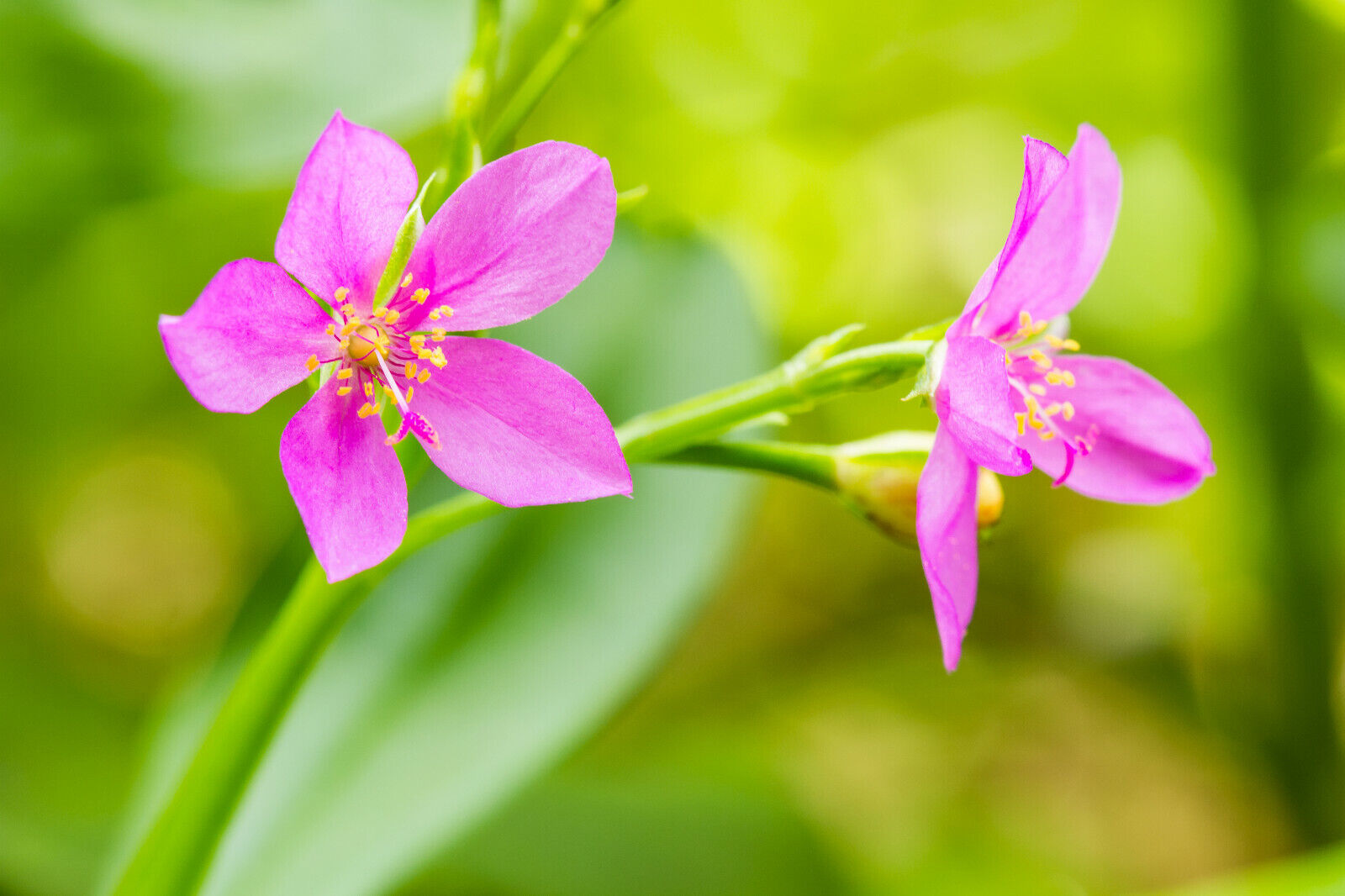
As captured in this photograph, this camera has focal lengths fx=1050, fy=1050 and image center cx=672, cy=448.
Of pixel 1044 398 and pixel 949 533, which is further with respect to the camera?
pixel 1044 398

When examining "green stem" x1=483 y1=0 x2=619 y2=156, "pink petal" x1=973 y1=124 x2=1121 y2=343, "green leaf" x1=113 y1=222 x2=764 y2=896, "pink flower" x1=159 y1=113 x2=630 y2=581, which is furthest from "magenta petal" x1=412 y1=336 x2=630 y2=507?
"green leaf" x1=113 y1=222 x2=764 y2=896

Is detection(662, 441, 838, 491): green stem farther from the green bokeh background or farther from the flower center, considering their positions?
the green bokeh background

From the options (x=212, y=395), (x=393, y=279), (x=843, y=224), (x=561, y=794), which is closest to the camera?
(x=212, y=395)

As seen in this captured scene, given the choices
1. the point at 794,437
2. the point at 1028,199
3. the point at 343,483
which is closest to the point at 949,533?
the point at 1028,199

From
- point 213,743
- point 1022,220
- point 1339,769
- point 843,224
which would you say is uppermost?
point 1022,220

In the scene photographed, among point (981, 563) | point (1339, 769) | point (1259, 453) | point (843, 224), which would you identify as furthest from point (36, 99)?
point (1339, 769)

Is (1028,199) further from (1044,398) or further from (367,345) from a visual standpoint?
(367,345)

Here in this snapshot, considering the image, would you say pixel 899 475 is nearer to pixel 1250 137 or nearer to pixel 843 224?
pixel 1250 137
